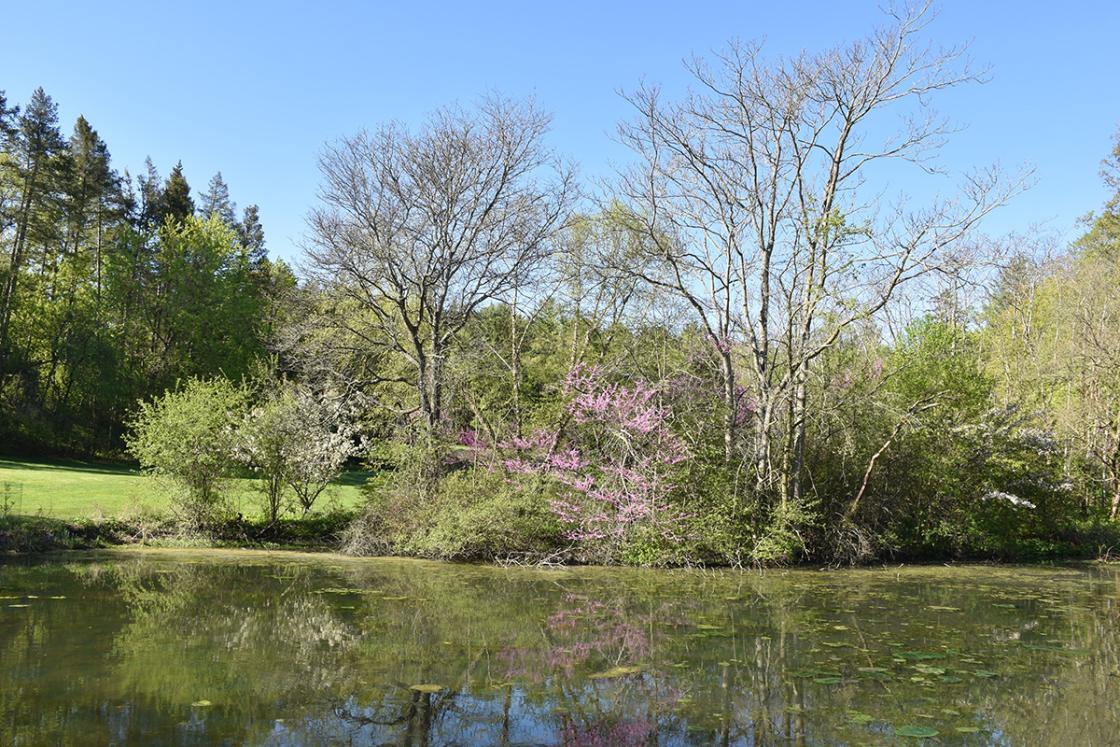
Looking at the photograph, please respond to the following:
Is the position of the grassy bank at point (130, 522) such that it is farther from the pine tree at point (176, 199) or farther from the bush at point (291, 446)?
the pine tree at point (176, 199)

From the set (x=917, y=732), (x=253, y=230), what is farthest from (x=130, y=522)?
(x=253, y=230)

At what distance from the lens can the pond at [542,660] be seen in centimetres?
663

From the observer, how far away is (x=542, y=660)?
8.95m

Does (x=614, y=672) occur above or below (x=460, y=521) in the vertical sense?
below

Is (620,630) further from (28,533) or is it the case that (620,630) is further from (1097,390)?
(1097,390)

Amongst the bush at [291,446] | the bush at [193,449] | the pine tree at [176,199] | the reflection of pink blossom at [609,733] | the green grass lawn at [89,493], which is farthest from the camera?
the pine tree at [176,199]

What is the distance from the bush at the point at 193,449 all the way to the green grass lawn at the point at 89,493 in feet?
1.99

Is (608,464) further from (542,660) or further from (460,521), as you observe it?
Result: (542,660)

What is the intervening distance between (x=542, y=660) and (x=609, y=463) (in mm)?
9604

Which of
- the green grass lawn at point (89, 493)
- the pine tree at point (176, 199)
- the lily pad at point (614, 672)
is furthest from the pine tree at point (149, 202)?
the lily pad at point (614, 672)

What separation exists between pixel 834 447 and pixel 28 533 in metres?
17.2

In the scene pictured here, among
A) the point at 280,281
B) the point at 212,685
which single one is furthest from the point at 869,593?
the point at 280,281

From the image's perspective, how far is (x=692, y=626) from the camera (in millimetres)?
10867

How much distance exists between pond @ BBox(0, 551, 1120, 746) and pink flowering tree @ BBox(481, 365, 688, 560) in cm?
216
